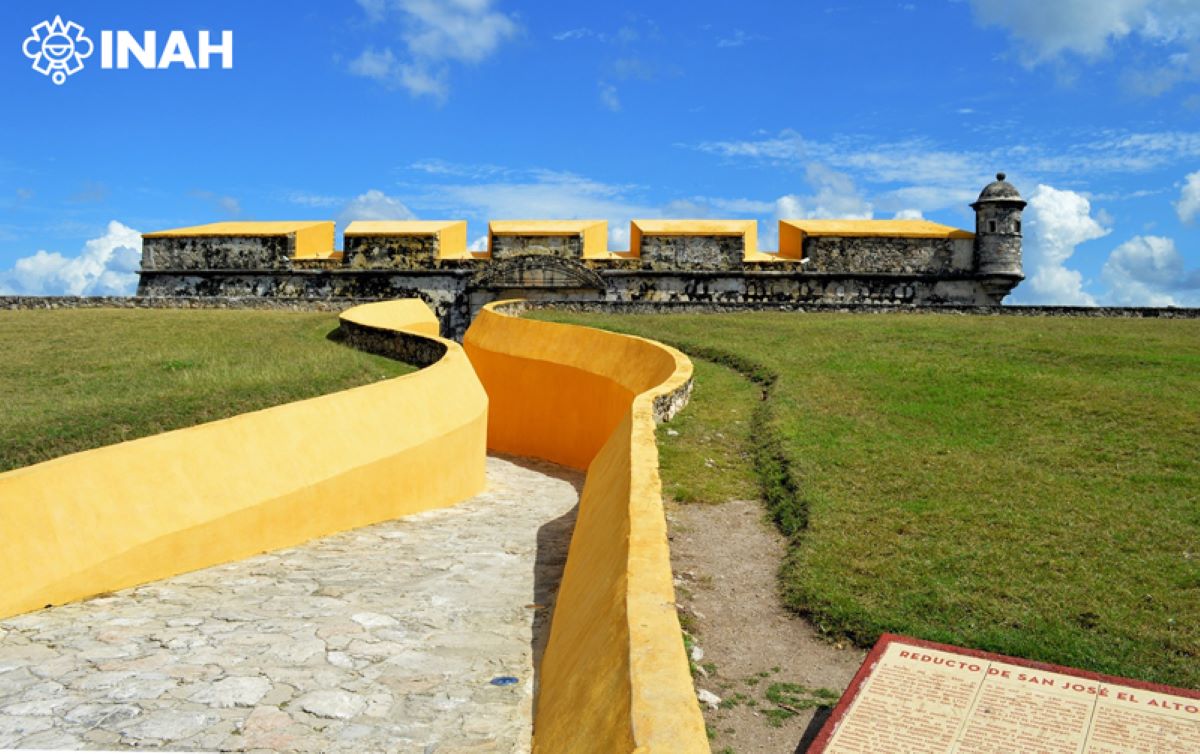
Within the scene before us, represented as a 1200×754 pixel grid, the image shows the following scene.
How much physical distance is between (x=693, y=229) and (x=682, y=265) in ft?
3.56

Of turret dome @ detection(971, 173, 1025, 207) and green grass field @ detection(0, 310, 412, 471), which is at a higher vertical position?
turret dome @ detection(971, 173, 1025, 207)

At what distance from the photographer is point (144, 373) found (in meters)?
12.6

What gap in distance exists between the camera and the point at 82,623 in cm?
629

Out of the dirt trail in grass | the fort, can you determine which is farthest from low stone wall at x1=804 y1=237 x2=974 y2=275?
the dirt trail in grass

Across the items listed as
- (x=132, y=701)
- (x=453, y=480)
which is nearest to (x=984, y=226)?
(x=453, y=480)

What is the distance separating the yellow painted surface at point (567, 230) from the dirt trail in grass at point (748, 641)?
21956 millimetres

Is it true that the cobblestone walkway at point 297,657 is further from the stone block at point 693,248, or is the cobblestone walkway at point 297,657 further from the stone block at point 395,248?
the stone block at point 395,248

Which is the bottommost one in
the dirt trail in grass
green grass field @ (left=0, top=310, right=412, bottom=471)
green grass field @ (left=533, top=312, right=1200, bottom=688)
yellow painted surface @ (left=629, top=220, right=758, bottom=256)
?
the dirt trail in grass

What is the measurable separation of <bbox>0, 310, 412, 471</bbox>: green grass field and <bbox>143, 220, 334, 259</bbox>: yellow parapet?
7847 mm

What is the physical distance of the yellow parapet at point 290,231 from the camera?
2975cm

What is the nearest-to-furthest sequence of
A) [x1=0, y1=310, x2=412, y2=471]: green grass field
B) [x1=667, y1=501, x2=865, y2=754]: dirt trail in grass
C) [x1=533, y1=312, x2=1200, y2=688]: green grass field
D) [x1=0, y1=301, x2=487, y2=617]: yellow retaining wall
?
[x1=667, y1=501, x2=865, y2=754]: dirt trail in grass, [x1=533, y1=312, x2=1200, y2=688]: green grass field, [x1=0, y1=301, x2=487, y2=617]: yellow retaining wall, [x1=0, y1=310, x2=412, y2=471]: green grass field

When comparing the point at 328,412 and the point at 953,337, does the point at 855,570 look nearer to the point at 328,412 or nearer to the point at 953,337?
the point at 328,412

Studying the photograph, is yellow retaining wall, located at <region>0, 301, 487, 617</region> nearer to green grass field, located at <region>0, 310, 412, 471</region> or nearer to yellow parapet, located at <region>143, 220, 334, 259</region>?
green grass field, located at <region>0, 310, 412, 471</region>

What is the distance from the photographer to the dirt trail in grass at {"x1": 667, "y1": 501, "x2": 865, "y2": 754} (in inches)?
164
